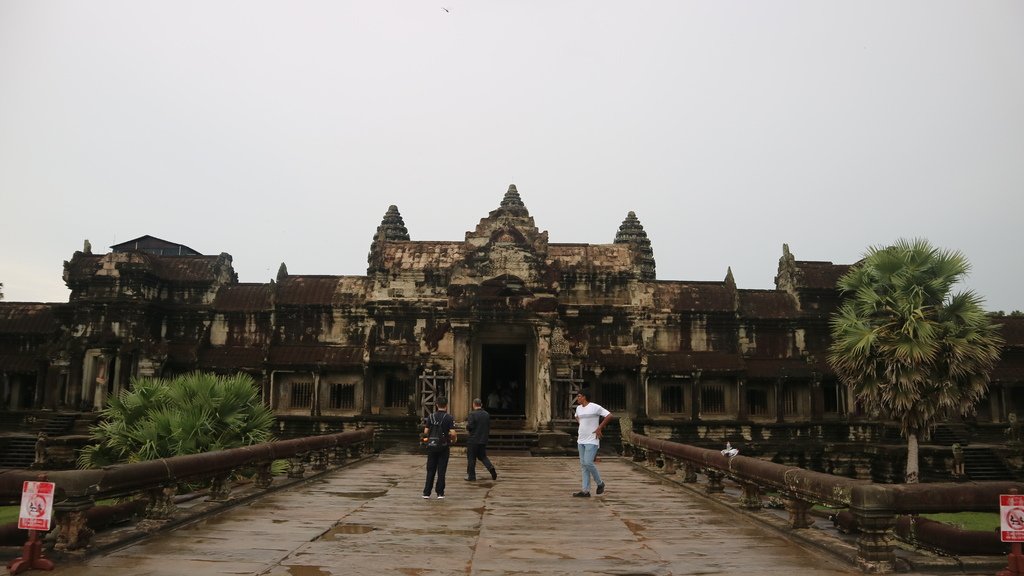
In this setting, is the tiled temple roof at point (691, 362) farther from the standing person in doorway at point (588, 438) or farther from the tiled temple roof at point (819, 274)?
the standing person in doorway at point (588, 438)

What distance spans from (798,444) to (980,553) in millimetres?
24301

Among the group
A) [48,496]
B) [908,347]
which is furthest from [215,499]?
[908,347]

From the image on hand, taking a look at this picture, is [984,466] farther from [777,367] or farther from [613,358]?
[613,358]

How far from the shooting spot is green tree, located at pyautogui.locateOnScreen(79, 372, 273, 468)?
547 inches

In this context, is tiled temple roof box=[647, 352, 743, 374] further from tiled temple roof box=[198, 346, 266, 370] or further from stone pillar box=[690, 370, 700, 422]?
tiled temple roof box=[198, 346, 266, 370]

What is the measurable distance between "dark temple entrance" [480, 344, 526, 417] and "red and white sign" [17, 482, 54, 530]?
899 inches

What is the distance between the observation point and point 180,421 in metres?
14.0

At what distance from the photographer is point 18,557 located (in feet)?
22.0

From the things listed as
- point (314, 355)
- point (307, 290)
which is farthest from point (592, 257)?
point (307, 290)

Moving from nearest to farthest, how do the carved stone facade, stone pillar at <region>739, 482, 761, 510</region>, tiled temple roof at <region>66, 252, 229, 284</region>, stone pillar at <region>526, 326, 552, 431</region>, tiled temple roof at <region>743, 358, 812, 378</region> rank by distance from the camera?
stone pillar at <region>739, 482, 761, 510</region>
stone pillar at <region>526, 326, 552, 431</region>
the carved stone facade
tiled temple roof at <region>743, 358, 812, 378</region>
tiled temple roof at <region>66, 252, 229, 284</region>

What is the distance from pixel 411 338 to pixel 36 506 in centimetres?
2351

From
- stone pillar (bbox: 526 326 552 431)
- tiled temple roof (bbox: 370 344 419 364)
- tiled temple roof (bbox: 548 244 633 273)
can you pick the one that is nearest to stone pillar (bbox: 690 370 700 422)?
tiled temple roof (bbox: 548 244 633 273)

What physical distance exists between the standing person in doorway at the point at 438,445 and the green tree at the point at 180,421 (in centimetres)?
509

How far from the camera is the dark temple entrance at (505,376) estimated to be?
98.0 ft
